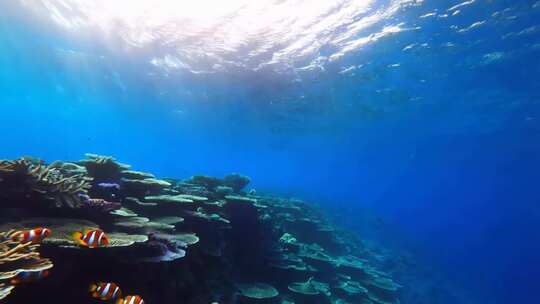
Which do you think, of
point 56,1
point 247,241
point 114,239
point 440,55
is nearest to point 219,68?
point 56,1

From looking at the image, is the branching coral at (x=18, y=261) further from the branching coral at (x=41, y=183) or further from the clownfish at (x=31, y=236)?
the branching coral at (x=41, y=183)

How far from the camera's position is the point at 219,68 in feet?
83.1

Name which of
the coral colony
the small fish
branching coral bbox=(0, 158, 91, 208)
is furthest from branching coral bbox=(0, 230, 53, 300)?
the small fish

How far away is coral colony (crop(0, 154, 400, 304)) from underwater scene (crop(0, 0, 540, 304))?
0.11 ft

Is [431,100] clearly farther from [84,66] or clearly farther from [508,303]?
[84,66]

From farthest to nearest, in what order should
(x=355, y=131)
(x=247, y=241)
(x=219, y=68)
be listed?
(x=355, y=131) < (x=219, y=68) < (x=247, y=241)

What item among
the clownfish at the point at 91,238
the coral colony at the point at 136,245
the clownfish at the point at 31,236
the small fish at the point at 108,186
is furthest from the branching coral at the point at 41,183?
the clownfish at the point at 91,238

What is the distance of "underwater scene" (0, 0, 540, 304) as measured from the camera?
504cm

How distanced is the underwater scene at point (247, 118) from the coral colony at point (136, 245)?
0.03 m

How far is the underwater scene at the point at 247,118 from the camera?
16.5 feet

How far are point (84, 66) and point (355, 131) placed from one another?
119 ft

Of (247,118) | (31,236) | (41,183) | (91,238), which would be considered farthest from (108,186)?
(247,118)

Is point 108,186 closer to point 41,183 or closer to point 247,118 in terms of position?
point 41,183

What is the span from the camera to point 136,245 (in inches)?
213
